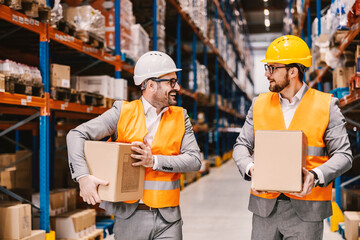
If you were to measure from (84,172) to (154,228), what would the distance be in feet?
1.67

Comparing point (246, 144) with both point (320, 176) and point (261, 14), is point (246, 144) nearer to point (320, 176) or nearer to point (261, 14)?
point (320, 176)

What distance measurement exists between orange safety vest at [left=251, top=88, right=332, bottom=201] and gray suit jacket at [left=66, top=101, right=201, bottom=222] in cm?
43

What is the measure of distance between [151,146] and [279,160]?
721mm

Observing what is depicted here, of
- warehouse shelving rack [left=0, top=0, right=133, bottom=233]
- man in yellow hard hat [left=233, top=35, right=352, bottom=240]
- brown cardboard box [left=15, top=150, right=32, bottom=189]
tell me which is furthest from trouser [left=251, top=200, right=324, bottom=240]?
brown cardboard box [left=15, top=150, right=32, bottom=189]

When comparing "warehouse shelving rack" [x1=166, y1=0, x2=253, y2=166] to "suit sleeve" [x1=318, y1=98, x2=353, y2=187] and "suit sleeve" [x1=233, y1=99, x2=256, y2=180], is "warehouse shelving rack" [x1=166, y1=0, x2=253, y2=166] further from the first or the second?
"suit sleeve" [x1=318, y1=98, x2=353, y2=187]

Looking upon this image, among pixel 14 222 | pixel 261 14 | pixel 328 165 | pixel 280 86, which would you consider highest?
pixel 261 14

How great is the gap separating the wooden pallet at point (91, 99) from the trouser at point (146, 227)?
9.32 feet

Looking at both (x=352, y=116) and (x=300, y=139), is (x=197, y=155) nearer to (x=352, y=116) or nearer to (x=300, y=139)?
(x=300, y=139)

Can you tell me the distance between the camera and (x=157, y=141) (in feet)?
7.88

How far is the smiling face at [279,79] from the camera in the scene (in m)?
2.33

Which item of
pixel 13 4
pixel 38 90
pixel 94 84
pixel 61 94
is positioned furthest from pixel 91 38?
pixel 13 4

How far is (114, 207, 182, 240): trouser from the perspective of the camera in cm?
235

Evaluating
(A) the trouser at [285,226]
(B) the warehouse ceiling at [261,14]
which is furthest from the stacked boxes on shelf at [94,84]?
(B) the warehouse ceiling at [261,14]

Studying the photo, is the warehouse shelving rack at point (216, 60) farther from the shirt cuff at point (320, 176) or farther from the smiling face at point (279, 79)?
the shirt cuff at point (320, 176)
